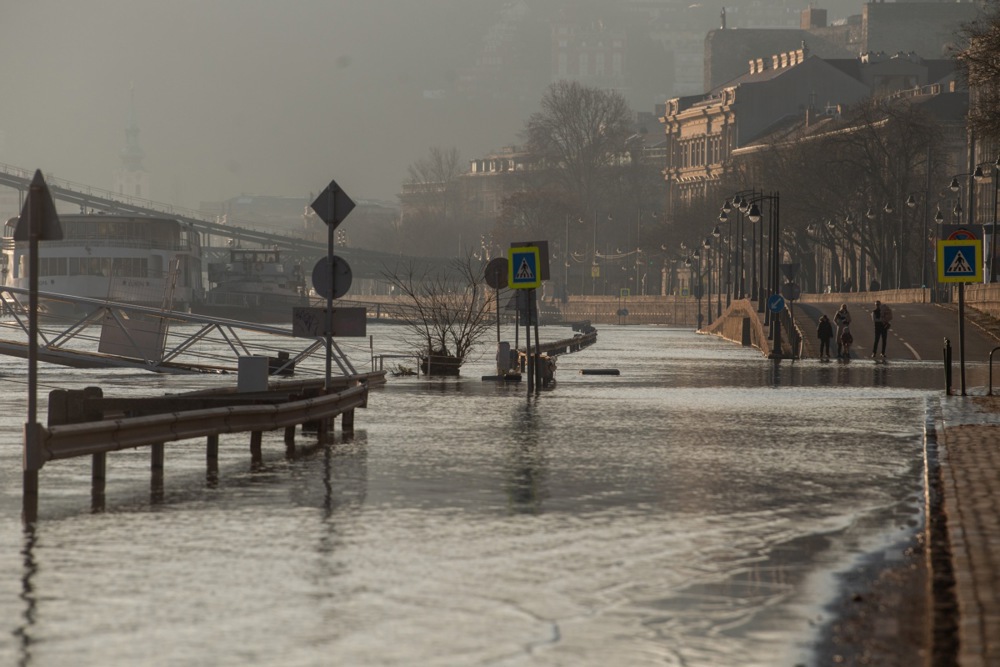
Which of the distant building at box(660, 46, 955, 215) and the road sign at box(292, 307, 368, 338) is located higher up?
the distant building at box(660, 46, 955, 215)

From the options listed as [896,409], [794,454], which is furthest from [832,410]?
[794,454]

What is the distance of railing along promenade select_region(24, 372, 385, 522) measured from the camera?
15.1m

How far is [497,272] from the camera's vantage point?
1575 inches

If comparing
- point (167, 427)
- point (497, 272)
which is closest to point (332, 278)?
point (167, 427)

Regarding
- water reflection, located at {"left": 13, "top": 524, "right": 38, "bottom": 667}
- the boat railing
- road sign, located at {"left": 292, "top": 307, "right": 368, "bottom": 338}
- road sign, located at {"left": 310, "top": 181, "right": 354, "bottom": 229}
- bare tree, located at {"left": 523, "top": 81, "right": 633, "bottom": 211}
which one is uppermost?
bare tree, located at {"left": 523, "top": 81, "right": 633, "bottom": 211}

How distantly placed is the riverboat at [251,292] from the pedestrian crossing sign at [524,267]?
100940 mm

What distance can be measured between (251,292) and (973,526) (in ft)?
430

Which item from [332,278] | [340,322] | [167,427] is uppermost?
[332,278]

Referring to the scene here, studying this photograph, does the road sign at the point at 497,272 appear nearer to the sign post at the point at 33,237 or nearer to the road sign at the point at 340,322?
the road sign at the point at 340,322

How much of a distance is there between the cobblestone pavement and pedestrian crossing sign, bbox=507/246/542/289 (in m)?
10.3

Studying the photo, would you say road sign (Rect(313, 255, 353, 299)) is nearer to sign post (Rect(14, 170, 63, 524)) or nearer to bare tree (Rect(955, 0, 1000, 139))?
sign post (Rect(14, 170, 63, 524))

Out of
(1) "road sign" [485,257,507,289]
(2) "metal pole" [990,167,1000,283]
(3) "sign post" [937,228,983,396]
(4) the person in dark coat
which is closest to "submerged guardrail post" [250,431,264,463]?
(3) "sign post" [937,228,983,396]

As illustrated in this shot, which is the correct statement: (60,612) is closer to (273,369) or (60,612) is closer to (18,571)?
(18,571)

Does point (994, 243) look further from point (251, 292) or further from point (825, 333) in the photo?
point (251, 292)
